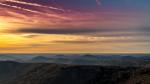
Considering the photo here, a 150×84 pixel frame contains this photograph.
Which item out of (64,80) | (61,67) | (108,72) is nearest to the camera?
(108,72)

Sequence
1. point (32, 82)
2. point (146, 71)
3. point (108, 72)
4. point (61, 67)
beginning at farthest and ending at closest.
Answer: point (61, 67), point (32, 82), point (108, 72), point (146, 71)

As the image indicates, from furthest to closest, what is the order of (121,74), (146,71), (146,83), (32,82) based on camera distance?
(32,82)
(121,74)
(146,71)
(146,83)

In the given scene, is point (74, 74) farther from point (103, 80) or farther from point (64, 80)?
point (103, 80)

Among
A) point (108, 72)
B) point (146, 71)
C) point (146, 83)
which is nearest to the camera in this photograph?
point (146, 83)

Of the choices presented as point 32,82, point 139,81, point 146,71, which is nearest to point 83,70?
point 32,82

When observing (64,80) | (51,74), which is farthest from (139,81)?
(51,74)

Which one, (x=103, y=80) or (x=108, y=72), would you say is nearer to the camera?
(x=103, y=80)

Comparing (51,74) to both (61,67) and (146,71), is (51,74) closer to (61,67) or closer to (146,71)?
(61,67)

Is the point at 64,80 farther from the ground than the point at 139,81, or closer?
closer

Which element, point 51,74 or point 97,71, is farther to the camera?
point 51,74
